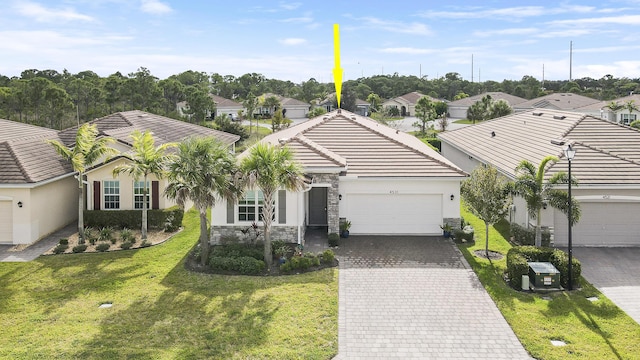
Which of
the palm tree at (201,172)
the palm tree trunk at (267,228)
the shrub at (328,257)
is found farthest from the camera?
the shrub at (328,257)

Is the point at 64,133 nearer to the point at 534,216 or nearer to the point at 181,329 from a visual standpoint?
the point at 181,329

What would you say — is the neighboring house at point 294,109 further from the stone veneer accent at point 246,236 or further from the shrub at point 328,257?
the shrub at point 328,257

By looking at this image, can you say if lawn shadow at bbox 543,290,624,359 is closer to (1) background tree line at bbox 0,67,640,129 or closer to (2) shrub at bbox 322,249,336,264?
(2) shrub at bbox 322,249,336,264

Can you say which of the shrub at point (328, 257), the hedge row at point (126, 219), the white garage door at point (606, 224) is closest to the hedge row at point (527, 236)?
the white garage door at point (606, 224)

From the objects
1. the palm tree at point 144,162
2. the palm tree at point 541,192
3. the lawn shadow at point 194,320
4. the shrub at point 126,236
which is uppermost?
the palm tree at point 144,162

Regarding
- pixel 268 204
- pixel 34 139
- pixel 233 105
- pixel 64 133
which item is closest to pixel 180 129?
pixel 64 133

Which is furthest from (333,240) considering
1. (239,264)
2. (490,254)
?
(490,254)
